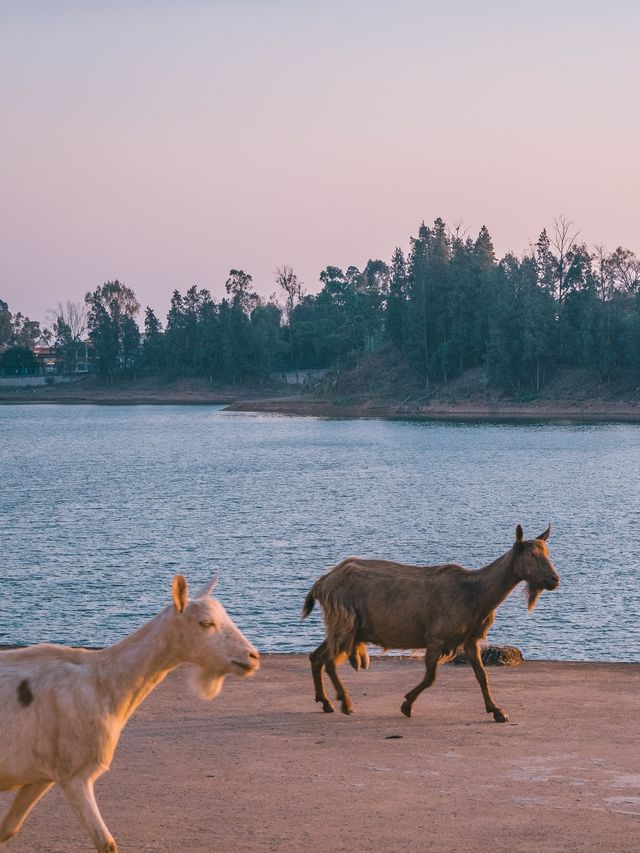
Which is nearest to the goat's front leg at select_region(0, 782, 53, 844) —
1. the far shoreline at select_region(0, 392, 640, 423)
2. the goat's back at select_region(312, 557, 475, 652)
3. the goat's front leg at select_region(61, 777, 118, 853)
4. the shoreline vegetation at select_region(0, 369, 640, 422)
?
the goat's front leg at select_region(61, 777, 118, 853)

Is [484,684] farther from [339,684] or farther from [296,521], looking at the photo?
[296,521]

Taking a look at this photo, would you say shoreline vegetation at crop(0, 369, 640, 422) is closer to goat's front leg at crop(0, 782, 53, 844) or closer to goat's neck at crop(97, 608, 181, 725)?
goat's neck at crop(97, 608, 181, 725)

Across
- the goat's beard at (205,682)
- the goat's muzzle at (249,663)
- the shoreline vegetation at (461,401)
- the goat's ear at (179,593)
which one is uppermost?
the goat's ear at (179,593)

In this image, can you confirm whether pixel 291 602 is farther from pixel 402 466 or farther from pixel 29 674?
pixel 402 466

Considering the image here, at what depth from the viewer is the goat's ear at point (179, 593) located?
27.6 ft

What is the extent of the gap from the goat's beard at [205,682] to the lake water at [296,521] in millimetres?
16715

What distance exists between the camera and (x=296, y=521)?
54.3 m

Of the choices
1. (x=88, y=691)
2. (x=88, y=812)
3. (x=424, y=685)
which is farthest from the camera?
(x=424, y=685)

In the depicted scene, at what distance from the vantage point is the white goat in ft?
27.6

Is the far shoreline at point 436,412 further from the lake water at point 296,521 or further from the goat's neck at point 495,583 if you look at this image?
the goat's neck at point 495,583

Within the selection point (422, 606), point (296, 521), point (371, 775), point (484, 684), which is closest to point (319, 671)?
point (422, 606)

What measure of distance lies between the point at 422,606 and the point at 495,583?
3.10ft

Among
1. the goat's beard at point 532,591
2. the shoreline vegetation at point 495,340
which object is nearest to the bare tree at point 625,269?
the shoreline vegetation at point 495,340

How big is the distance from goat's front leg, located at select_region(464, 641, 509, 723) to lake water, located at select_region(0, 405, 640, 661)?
10.0 meters
